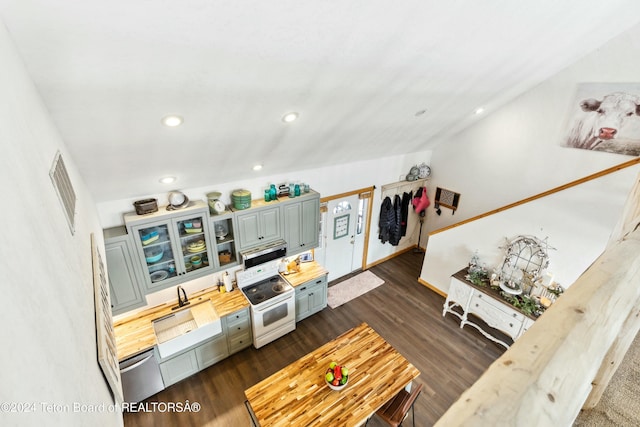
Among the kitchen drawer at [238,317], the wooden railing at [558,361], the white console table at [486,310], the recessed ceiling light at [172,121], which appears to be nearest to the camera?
the wooden railing at [558,361]

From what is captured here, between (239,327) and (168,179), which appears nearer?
(168,179)

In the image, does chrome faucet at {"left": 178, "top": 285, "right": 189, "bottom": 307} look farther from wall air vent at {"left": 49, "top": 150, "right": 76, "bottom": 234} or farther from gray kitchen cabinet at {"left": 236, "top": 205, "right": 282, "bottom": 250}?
wall air vent at {"left": 49, "top": 150, "right": 76, "bottom": 234}

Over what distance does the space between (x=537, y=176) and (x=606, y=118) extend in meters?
1.06

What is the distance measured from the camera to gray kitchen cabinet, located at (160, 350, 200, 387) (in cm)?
343

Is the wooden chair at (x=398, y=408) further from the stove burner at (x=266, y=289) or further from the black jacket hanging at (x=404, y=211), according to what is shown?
the black jacket hanging at (x=404, y=211)

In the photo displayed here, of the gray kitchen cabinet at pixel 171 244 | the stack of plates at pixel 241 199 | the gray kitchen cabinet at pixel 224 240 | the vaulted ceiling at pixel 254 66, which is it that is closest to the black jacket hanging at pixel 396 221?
the vaulted ceiling at pixel 254 66

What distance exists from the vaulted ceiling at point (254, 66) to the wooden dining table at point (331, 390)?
7.62ft

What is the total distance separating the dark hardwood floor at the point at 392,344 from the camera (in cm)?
329

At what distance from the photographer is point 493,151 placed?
4.99 m

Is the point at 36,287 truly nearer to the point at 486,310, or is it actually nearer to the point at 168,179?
the point at 168,179

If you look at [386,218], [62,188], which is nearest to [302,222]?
[386,218]

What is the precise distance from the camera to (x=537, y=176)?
4547 mm

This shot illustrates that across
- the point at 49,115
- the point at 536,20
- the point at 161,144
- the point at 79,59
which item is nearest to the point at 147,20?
the point at 79,59

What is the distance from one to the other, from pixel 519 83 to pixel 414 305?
3660mm
